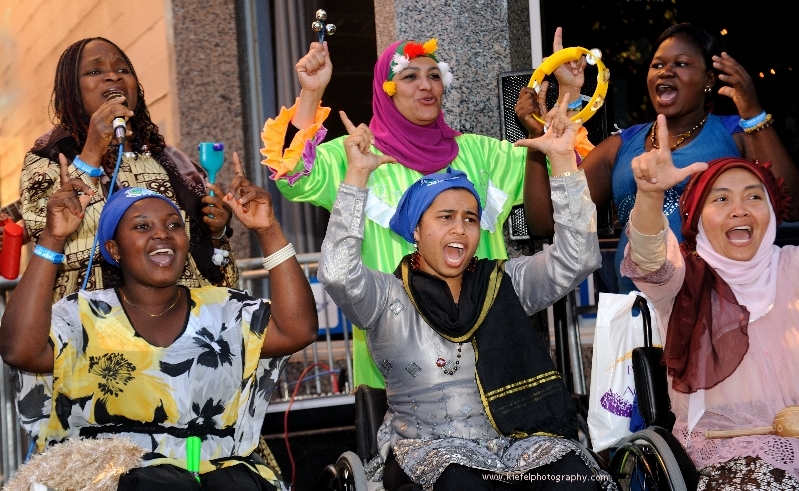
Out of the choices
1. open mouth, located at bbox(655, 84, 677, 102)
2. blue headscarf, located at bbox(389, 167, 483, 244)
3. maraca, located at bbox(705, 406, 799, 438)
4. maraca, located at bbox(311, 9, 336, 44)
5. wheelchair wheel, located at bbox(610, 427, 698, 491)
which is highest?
maraca, located at bbox(311, 9, 336, 44)

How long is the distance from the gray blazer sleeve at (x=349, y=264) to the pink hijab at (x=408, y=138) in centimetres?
69

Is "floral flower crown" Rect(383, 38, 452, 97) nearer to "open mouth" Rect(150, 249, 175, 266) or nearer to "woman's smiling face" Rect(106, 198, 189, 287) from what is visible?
"woman's smiling face" Rect(106, 198, 189, 287)

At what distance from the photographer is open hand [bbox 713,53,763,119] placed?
4410mm

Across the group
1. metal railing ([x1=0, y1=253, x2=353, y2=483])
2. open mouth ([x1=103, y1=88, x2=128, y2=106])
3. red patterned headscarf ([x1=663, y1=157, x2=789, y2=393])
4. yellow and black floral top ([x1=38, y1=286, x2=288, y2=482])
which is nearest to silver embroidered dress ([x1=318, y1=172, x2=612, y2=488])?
red patterned headscarf ([x1=663, y1=157, x2=789, y2=393])

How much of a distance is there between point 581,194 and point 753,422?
995 mm

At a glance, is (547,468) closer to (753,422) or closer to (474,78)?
(753,422)

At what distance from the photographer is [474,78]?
17.6 ft

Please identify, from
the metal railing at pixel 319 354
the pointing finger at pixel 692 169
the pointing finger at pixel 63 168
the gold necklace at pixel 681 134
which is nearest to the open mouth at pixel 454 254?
the pointing finger at pixel 692 169

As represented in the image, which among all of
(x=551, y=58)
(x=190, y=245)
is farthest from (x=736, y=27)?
(x=190, y=245)

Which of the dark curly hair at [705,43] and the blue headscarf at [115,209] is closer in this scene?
the blue headscarf at [115,209]

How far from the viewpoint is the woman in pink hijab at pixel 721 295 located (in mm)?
3912

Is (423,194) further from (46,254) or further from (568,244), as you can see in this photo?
(46,254)

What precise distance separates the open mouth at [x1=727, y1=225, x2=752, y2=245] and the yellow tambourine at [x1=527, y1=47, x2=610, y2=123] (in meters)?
0.81

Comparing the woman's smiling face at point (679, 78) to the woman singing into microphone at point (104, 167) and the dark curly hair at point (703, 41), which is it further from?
the woman singing into microphone at point (104, 167)
